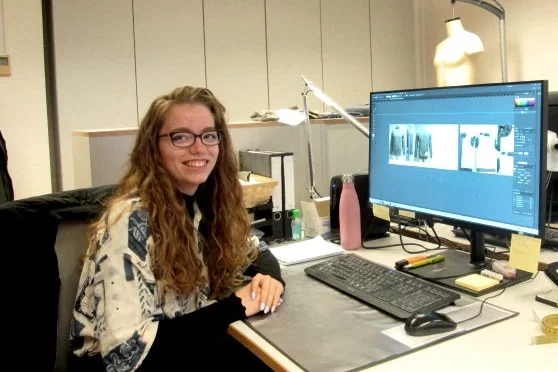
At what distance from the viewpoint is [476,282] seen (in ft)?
4.30

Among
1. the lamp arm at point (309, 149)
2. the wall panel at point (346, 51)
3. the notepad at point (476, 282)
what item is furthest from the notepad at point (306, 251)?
the wall panel at point (346, 51)

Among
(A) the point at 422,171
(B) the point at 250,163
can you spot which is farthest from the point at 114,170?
(A) the point at 422,171

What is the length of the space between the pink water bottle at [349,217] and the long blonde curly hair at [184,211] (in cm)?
36

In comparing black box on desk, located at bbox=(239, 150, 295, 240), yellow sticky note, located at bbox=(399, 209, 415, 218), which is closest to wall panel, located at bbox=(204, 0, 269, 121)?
black box on desk, located at bbox=(239, 150, 295, 240)

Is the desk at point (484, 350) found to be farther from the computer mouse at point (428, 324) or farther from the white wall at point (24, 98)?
the white wall at point (24, 98)

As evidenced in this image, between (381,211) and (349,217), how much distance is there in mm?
121

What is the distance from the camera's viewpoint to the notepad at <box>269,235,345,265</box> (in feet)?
5.44

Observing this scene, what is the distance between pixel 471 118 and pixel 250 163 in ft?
3.06

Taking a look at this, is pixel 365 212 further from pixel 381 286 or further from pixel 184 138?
pixel 184 138

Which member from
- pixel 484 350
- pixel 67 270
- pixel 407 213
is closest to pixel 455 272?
pixel 407 213

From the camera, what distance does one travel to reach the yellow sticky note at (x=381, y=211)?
1671 millimetres

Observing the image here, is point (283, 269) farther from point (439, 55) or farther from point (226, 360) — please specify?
point (439, 55)

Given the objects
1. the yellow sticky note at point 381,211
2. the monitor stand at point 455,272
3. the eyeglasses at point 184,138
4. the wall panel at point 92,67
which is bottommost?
the monitor stand at point 455,272

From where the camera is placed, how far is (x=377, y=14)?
432 cm
